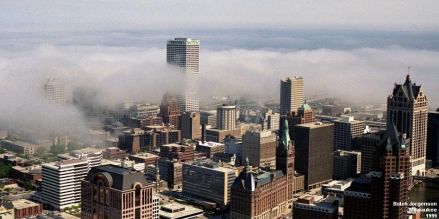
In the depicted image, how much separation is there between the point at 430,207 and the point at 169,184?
10309 mm

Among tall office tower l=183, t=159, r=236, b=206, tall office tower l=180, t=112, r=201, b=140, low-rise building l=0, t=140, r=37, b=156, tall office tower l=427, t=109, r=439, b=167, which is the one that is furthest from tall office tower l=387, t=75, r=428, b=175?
low-rise building l=0, t=140, r=37, b=156

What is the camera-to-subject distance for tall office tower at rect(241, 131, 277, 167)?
2572 cm

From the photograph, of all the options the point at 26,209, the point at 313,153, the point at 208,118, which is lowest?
the point at 26,209

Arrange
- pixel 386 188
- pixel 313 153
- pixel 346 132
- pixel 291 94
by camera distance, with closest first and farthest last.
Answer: pixel 386 188, pixel 313 153, pixel 346 132, pixel 291 94

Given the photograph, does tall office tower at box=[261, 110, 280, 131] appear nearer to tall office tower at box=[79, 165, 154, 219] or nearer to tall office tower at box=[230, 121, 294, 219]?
tall office tower at box=[230, 121, 294, 219]

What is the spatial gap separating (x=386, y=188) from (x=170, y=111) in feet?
69.6

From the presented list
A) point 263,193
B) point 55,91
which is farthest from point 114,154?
point 263,193

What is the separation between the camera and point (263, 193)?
18312mm

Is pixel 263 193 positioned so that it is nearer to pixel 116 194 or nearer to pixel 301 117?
pixel 116 194

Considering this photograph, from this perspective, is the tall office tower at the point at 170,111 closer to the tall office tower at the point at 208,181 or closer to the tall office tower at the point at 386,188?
the tall office tower at the point at 208,181

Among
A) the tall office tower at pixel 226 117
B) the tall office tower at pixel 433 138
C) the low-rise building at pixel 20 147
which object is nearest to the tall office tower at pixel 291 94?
the tall office tower at pixel 226 117

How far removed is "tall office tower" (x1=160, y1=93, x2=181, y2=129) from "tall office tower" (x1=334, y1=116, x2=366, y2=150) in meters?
9.39

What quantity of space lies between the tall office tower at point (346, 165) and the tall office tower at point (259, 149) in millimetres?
2491

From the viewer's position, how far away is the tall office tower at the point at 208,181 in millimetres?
21225
